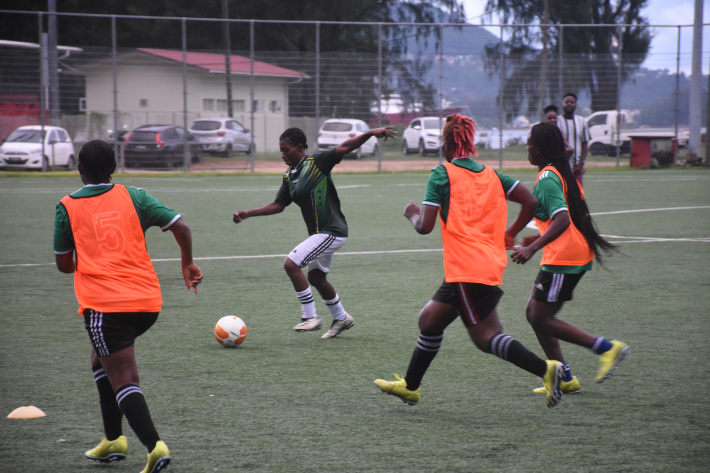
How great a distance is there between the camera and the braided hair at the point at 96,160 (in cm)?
356

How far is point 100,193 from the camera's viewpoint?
3.57 m

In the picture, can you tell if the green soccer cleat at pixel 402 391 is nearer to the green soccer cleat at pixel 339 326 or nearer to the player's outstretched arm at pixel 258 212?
the green soccer cleat at pixel 339 326

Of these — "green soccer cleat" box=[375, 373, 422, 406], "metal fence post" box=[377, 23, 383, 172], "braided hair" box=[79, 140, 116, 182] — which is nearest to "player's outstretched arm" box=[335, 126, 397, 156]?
"green soccer cleat" box=[375, 373, 422, 406]

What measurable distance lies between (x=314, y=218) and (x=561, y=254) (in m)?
2.28

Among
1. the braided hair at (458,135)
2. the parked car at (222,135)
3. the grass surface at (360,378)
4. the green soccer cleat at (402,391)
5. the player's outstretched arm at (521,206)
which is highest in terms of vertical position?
the parked car at (222,135)

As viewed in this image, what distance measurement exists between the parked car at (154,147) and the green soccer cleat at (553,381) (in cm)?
2237

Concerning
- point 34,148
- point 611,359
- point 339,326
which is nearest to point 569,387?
point 611,359

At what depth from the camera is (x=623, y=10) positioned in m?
42.4

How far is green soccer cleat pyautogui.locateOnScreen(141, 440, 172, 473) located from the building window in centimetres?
2385

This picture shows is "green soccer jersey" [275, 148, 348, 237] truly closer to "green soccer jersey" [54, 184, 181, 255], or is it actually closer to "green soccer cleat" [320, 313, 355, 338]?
"green soccer cleat" [320, 313, 355, 338]


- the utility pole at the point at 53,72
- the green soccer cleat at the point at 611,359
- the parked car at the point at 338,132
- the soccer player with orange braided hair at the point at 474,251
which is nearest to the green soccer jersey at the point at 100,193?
the soccer player with orange braided hair at the point at 474,251

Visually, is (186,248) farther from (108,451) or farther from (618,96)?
(618,96)

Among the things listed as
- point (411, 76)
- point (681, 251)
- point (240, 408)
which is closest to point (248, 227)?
point (681, 251)

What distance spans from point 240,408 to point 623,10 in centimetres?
4303
